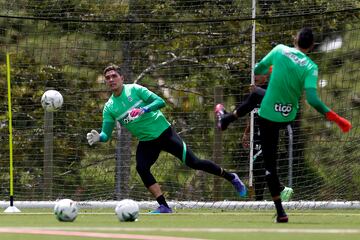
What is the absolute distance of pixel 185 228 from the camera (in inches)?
395

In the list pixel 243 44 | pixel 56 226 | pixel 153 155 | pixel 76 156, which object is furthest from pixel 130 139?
pixel 56 226

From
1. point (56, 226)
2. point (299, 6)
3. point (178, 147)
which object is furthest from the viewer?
point (299, 6)

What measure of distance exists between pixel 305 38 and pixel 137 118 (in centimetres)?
320

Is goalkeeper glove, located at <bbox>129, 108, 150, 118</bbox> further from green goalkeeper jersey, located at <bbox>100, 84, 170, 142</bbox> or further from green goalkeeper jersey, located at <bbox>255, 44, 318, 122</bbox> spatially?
green goalkeeper jersey, located at <bbox>255, 44, 318, 122</bbox>

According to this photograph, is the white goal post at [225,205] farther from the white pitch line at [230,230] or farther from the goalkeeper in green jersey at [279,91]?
the white pitch line at [230,230]

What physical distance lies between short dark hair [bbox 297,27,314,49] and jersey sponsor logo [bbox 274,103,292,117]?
2.11 feet

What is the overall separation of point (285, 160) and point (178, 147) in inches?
141

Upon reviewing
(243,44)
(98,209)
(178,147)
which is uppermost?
(243,44)

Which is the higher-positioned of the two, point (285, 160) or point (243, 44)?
point (243, 44)

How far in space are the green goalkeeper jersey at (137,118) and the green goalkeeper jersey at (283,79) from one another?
2.55m

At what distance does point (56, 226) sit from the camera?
10.5m

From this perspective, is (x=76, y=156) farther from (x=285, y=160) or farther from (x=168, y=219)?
(x=168, y=219)

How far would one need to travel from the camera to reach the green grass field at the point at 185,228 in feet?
29.2

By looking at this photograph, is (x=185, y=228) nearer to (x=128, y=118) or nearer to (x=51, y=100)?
(x=128, y=118)
